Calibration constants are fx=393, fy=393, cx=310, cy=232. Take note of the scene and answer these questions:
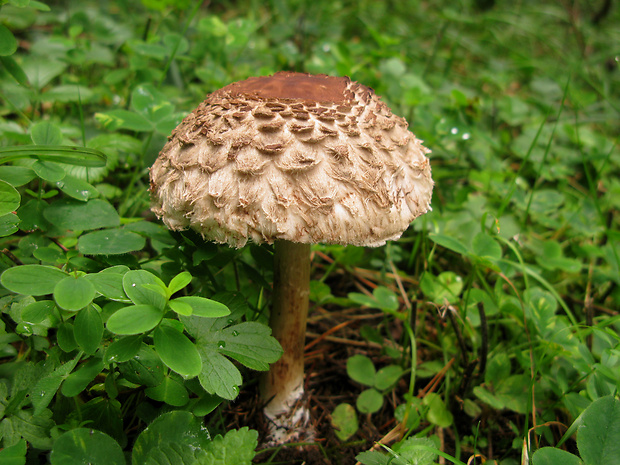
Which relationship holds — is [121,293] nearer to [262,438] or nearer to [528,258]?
[262,438]

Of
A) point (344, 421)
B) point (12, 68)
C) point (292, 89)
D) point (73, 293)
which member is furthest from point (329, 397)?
point (12, 68)

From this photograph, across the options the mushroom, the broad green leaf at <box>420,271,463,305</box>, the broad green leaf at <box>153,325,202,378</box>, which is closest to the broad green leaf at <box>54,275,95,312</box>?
the broad green leaf at <box>153,325,202,378</box>

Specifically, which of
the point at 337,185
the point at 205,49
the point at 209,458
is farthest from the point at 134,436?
the point at 205,49

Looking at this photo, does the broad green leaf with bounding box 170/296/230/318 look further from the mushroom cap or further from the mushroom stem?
the mushroom stem

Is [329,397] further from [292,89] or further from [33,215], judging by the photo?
[33,215]

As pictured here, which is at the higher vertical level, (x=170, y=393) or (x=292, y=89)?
(x=292, y=89)

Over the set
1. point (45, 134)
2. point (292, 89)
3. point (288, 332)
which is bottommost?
point (288, 332)
